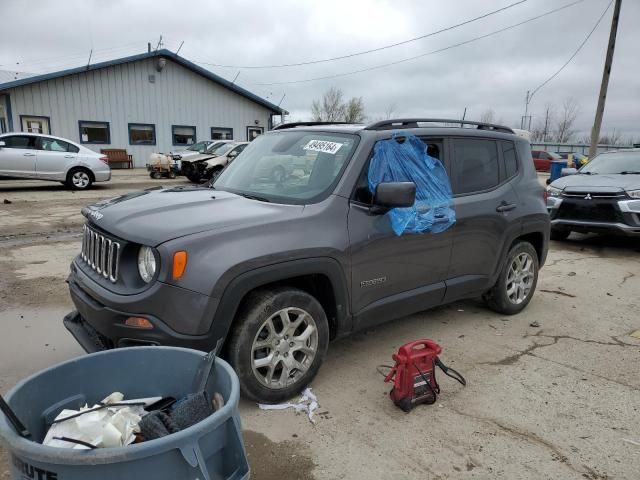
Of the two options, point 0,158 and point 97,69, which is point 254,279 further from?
point 97,69

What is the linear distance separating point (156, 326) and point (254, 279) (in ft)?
1.97

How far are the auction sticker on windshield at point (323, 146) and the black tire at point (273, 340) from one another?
1161mm

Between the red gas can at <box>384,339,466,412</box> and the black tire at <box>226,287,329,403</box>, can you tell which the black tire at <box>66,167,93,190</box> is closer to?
the black tire at <box>226,287,329,403</box>

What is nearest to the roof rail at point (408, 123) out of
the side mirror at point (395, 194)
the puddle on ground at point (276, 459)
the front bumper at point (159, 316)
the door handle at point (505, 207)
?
the side mirror at point (395, 194)

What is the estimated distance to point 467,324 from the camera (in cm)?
473

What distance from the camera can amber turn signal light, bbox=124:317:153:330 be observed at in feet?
8.76

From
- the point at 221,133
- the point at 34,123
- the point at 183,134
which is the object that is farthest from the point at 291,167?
the point at 221,133

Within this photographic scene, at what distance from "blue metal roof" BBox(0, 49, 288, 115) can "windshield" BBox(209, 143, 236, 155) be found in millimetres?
9936

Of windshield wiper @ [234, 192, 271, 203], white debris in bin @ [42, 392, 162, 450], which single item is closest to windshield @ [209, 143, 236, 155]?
windshield wiper @ [234, 192, 271, 203]

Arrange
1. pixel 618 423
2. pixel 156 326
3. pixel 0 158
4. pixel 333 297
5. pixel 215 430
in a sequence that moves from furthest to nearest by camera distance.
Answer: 1. pixel 0 158
2. pixel 333 297
3. pixel 618 423
4. pixel 156 326
5. pixel 215 430

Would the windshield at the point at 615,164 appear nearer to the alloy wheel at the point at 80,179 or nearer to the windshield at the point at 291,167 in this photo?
the windshield at the point at 291,167

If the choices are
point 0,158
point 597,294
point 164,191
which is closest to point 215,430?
point 164,191

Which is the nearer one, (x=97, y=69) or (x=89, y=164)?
(x=89, y=164)

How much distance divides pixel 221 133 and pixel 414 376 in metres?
26.2
